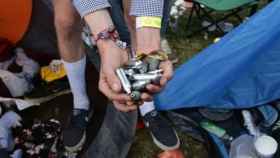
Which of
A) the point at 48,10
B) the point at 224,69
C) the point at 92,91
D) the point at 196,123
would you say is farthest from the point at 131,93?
the point at 48,10

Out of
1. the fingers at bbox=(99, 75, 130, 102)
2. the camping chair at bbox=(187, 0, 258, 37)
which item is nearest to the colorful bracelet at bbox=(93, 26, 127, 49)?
the fingers at bbox=(99, 75, 130, 102)

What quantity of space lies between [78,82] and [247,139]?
25.3 inches

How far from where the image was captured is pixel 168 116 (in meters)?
1.68

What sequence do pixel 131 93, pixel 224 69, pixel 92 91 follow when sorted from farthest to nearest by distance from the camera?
pixel 92 91
pixel 224 69
pixel 131 93

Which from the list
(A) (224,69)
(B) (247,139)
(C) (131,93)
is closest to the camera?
(C) (131,93)

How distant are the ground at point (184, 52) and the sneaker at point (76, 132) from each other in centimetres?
22

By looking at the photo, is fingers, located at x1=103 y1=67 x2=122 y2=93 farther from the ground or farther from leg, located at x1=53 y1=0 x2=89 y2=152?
the ground

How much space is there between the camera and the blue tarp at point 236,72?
149 centimetres

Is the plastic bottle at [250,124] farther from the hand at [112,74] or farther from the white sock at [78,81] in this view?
the hand at [112,74]

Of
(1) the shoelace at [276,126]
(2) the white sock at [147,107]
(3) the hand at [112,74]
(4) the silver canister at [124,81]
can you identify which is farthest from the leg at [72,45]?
(1) the shoelace at [276,126]

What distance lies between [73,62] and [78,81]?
0.28 feet

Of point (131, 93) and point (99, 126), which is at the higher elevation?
point (131, 93)

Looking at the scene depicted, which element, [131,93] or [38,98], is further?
[38,98]

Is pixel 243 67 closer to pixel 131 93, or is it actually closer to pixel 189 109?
pixel 189 109
